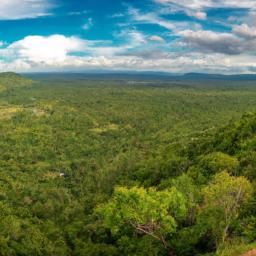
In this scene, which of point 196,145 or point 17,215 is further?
point 196,145

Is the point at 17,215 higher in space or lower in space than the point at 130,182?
lower

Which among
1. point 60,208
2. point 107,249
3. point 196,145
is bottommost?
point 60,208

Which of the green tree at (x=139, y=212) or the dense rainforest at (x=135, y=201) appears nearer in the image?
the green tree at (x=139, y=212)

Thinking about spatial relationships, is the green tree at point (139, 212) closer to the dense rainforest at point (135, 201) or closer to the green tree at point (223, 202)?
the dense rainforest at point (135, 201)

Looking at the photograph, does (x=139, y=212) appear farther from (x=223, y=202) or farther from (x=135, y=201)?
(x=223, y=202)

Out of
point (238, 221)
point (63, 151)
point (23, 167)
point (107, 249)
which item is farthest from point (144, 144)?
point (238, 221)

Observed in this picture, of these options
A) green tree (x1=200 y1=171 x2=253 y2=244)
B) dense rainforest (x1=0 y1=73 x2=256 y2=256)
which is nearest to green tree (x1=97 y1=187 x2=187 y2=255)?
dense rainforest (x1=0 y1=73 x2=256 y2=256)

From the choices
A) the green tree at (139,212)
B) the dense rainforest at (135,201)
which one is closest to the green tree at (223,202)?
the dense rainforest at (135,201)

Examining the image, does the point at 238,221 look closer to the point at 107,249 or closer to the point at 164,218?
the point at 164,218

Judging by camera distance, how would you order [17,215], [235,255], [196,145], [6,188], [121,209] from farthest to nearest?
[6,188] → [196,145] → [17,215] → [121,209] → [235,255]

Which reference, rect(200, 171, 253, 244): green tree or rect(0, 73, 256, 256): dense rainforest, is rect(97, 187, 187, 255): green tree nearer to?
rect(0, 73, 256, 256): dense rainforest

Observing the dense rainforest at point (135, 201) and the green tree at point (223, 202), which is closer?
the green tree at point (223, 202)
